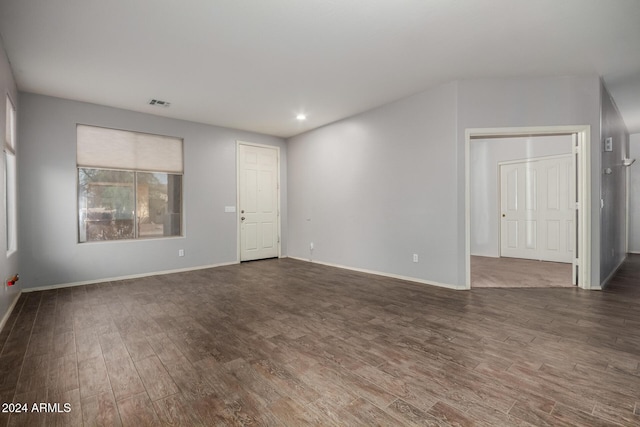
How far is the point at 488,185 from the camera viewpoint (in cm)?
730

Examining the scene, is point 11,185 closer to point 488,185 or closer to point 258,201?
point 258,201

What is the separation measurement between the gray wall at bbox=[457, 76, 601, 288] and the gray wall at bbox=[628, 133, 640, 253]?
511 centimetres

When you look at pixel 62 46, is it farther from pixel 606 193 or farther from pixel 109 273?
pixel 606 193

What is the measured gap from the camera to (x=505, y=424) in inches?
63.3

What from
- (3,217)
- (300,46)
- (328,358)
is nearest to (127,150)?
(3,217)

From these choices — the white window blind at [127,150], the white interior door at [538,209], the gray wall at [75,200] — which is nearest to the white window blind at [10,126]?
the gray wall at [75,200]

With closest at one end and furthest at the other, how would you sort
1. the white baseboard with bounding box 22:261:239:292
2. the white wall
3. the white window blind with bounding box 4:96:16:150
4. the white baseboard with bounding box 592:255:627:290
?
the white window blind with bounding box 4:96:16:150 → the white baseboard with bounding box 592:255:627:290 → the white baseboard with bounding box 22:261:239:292 → the white wall

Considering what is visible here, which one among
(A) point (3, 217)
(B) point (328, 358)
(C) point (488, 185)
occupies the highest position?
(C) point (488, 185)

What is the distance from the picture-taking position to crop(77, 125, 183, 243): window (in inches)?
193

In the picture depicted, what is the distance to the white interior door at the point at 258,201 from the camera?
662cm

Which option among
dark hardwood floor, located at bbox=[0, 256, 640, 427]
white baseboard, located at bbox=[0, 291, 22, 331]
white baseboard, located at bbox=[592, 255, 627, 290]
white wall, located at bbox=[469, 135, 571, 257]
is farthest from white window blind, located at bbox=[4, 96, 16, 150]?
white wall, located at bbox=[469, 135, 571, 257]

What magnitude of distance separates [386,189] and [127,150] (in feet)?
14.3

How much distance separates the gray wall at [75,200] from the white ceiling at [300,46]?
41cm

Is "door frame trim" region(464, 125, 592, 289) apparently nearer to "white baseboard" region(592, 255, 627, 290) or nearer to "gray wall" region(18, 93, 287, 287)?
"white baseboard" region(592, 255, 627, 290)
